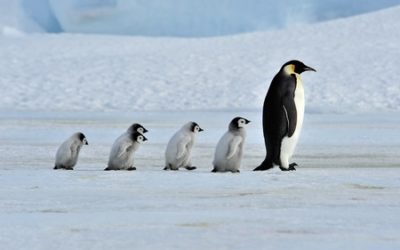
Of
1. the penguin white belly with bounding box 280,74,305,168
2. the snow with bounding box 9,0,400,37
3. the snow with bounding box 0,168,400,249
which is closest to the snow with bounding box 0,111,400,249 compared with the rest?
the snow with bounding box 0,168,400,249

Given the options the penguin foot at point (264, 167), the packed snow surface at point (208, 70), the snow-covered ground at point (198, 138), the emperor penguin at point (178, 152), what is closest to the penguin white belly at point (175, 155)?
the emperor penguin at point (178, 152)

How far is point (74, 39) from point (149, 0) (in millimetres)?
2650

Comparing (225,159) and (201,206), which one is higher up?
→ (225,159)

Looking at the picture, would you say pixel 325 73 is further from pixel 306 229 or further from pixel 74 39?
pixel 306 229

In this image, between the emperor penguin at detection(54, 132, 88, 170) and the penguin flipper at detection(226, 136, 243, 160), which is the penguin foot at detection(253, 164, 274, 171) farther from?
the emperor penguin at detection(54, 132, 88, 170)

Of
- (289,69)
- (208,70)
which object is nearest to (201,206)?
(289,69)

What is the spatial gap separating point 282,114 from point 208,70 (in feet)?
37.1

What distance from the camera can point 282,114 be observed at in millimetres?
5961

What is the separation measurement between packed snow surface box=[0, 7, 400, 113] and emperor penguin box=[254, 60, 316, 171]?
7720 mm

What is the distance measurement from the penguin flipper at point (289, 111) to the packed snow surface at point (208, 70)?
773 cm

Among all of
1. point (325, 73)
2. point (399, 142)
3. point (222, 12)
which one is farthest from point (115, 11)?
point (399, 142)

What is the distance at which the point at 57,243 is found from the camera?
113 inches

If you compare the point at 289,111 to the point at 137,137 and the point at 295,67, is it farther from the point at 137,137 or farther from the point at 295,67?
the point at 137,137

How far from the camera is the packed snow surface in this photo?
14773 millimetres
